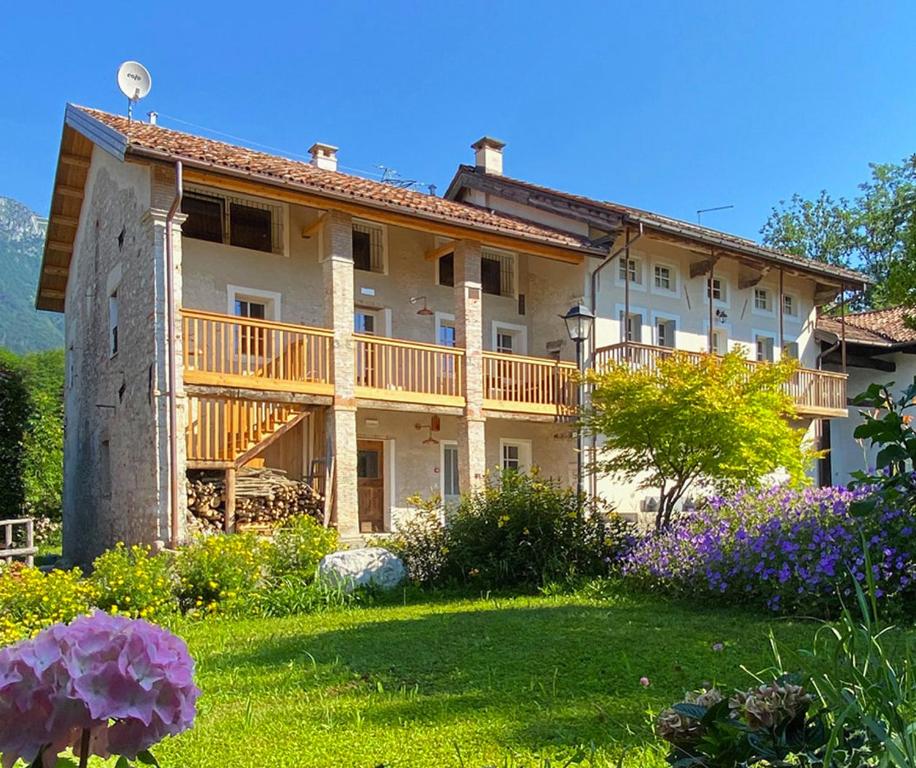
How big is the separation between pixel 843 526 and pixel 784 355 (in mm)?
7504

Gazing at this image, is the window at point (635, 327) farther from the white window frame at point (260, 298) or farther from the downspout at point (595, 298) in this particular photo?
the white window frame at point (260, 298)

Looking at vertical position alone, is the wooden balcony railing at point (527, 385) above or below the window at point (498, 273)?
below

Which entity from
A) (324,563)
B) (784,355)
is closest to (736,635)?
(324,563)

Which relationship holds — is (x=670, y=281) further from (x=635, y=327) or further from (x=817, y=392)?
(x=817, y=392)

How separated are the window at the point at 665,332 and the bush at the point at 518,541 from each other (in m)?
9.56

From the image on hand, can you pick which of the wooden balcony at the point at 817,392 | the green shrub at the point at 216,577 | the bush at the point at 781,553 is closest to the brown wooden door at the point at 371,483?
the wooden balcony at the point at 817,392

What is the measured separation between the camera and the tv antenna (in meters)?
16.0

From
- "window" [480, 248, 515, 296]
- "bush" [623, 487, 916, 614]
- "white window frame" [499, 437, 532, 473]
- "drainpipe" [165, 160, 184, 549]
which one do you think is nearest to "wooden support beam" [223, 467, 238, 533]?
"drainpipe" [165, 160, 184, 549]

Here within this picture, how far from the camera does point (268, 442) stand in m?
14.8

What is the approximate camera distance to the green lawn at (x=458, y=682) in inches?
159

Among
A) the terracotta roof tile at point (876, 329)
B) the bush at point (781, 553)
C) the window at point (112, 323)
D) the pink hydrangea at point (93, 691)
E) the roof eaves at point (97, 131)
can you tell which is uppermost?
the roof eaves at point (97, 131)

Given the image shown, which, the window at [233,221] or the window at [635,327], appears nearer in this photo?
the window at [233,221]

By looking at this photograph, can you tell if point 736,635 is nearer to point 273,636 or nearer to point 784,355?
point 273,636

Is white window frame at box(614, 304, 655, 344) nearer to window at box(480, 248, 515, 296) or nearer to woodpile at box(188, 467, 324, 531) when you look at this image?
window at box(480, 248, 515, 296)
